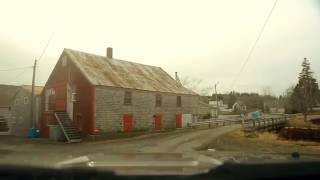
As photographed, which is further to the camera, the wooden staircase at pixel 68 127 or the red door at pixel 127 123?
the red door at pixel 127 123

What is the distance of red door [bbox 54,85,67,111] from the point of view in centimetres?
4309

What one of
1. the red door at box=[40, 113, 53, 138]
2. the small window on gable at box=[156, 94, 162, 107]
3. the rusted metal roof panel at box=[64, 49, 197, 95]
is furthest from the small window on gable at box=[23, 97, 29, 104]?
the small window on gable at box=[156, 94, 162, 107]

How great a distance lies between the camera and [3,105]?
58.3 metres

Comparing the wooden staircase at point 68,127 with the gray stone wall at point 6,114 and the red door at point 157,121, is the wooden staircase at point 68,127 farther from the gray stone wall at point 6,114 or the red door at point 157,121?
the gray stone wall at point 6,114

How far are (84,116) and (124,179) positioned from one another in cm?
3731

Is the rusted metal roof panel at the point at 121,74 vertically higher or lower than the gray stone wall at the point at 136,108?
higher

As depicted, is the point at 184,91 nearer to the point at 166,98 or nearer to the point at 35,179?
the point at 166,98

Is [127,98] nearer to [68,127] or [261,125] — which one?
[68,127]

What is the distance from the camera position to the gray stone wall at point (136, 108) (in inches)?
1567

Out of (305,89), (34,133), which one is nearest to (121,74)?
(34,133)

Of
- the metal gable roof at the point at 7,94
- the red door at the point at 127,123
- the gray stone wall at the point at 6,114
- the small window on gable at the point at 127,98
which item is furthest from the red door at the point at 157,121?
the metal gable roof at the point at 7,94

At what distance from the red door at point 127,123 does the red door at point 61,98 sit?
18.8ft

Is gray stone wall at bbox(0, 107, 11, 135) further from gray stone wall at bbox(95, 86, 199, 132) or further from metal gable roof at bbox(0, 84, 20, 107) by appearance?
gray stone wall at bbox(95, 86, 199, 132)

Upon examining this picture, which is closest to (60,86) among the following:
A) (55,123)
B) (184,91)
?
(55,123)
